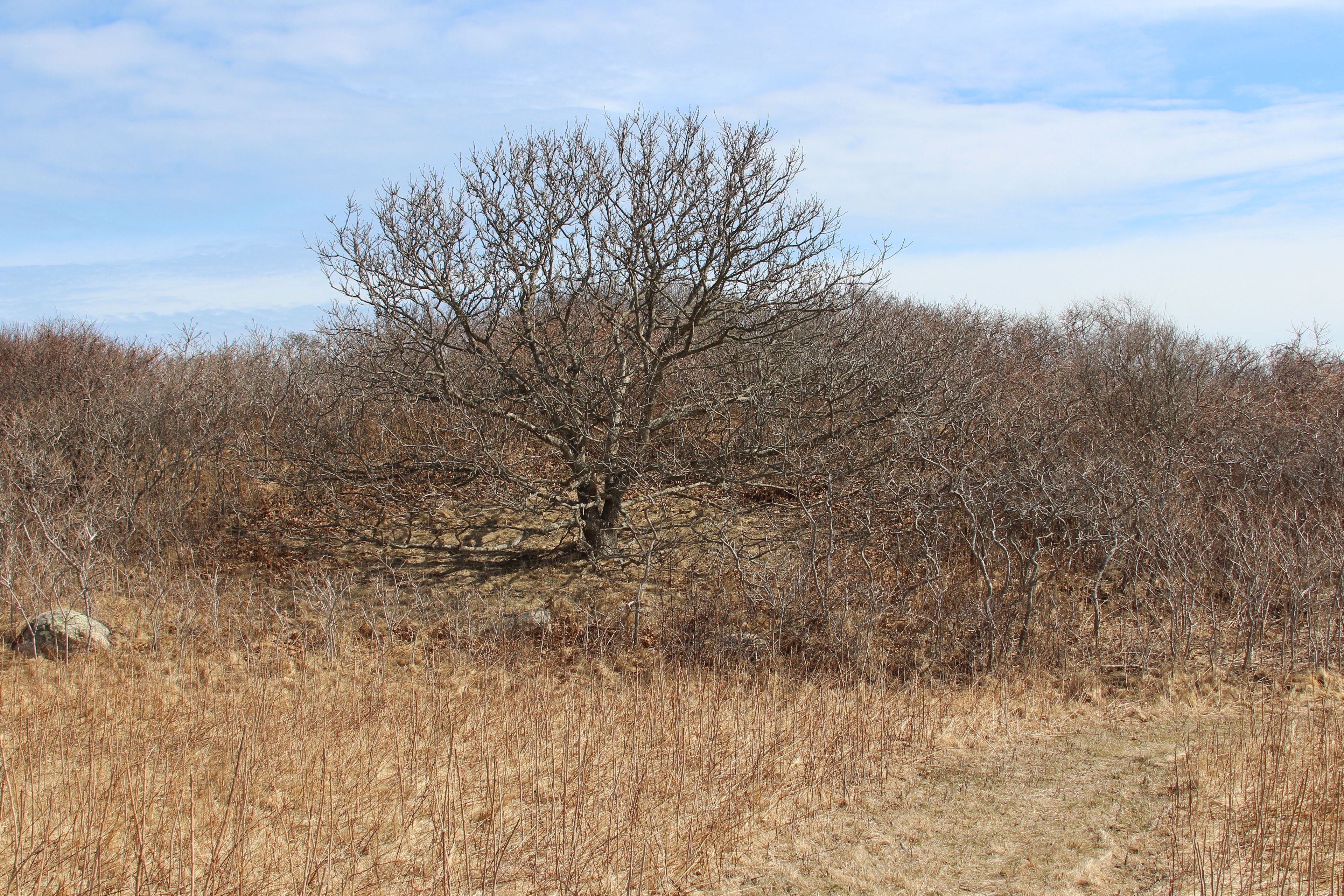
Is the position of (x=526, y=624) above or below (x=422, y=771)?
above

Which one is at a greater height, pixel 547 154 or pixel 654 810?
pixel 547 154

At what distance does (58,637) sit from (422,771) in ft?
13.7

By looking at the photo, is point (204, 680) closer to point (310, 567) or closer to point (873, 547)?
point (310, 567)

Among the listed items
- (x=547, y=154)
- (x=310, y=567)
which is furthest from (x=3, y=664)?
(x=547, y=154)

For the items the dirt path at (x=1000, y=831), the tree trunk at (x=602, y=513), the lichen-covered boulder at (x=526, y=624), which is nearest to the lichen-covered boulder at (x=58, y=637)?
the lichen-covered boulder at (x=526, y=624)

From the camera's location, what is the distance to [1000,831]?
15.4 feet

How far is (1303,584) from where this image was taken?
783 centimetres

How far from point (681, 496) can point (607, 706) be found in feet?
11.1

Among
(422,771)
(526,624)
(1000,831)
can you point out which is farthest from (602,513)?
(1000,831)

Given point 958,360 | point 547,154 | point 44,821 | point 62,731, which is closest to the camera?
point 44,821

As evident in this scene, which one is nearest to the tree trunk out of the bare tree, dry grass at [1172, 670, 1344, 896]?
the bare tree

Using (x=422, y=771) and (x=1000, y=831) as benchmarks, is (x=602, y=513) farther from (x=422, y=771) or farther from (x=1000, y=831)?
(x=1000, y=831)

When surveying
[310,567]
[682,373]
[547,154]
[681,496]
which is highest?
[547,154]

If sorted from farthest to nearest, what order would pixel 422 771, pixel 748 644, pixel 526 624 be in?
pixel 526 624 → pixel 748 644 → pixel 422 771
